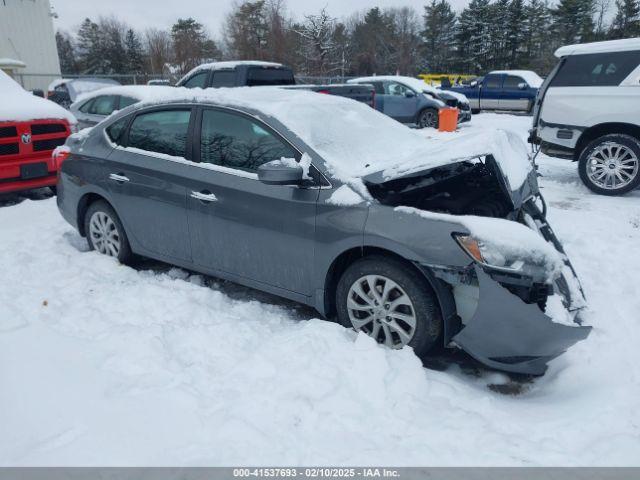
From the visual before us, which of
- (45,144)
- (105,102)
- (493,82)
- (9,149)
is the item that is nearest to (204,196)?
(9,149)

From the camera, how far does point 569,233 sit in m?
5.21

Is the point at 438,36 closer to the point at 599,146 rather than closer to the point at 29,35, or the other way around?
the point at 29,35

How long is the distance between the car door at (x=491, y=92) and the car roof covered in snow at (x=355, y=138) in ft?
52.3

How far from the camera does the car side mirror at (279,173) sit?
123 inches

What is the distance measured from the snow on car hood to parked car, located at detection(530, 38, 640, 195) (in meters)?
7.09

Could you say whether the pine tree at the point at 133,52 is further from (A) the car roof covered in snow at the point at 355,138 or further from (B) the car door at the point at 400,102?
(A) the car roof covered in snow at the point at 355,138

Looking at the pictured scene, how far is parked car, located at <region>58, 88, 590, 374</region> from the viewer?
2.74 metres

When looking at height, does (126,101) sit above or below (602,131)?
above

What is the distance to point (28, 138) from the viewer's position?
657 cm

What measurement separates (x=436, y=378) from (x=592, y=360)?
1032 millimetres

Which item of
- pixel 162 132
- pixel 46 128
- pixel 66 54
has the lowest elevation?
pixel 46 128

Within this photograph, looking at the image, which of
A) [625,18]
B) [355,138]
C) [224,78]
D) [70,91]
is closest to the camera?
[355,138]

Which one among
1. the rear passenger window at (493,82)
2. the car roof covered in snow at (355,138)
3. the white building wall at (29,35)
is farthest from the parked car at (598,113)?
the white building wall at (29,35)

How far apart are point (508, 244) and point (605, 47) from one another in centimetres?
600
